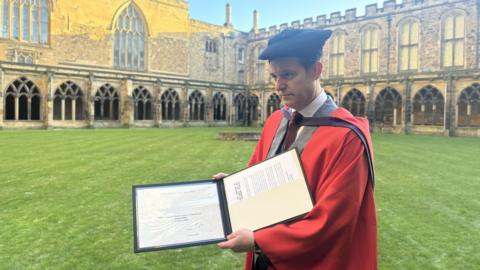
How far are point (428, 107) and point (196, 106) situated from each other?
16.8 metres

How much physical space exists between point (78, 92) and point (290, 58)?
83.6ft

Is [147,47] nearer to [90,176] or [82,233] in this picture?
[90,176]

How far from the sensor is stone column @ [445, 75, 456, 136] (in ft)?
75.7

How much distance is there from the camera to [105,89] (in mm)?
25781

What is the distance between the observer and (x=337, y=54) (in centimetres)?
3191

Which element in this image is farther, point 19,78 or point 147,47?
point 147,47

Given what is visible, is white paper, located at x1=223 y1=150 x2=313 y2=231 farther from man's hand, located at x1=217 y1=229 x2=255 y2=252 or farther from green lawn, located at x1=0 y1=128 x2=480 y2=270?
green lawn, located at x1=0 y1=128 x2=480 y2=270

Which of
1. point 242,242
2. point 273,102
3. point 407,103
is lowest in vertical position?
point 242,242

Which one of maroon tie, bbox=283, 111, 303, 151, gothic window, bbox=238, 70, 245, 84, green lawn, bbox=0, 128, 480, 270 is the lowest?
green lawn, bbox=0, 128, 480, 270

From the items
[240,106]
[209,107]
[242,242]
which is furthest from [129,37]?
[242,242]

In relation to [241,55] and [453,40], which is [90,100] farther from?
[453,40]

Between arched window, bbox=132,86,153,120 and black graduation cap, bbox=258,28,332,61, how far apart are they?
2639cm

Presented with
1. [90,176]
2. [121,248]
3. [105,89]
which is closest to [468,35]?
[105,89]

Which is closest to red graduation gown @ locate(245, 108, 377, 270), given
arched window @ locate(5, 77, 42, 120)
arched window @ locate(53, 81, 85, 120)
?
arched window @ locate(5, 77, 42, 120)
